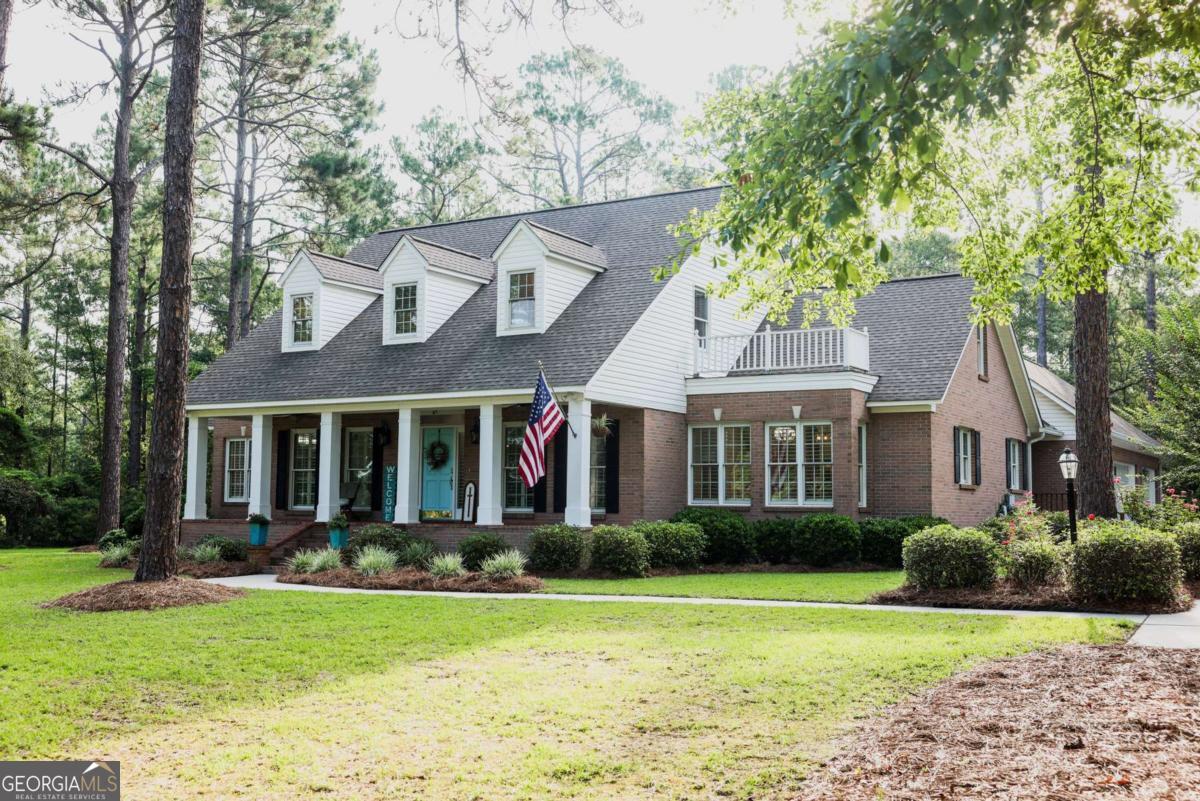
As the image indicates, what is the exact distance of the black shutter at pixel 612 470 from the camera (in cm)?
2058

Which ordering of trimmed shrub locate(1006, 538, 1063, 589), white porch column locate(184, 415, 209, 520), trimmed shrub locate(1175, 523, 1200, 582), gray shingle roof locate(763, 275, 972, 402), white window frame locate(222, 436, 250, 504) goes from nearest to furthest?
trimmed shrub locate(1006, 538, 1063, 589) → trimmed shrub locate(1175, 523, 1200, 582) → gray shingle roof locate(763, 275, 972, 402) → white porch column locate(184, 415, 209, 520) → white window frame locate(222, 436, 250, 504)

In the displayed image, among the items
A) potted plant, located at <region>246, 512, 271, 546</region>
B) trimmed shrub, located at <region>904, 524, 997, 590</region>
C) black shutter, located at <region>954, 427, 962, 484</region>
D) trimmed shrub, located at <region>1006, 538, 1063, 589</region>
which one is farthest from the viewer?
black shutter, located at <region>954, 427, 962, 484</region>

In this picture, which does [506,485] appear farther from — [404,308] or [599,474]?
[404,308]

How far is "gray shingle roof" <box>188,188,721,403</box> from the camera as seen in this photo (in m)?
20.4

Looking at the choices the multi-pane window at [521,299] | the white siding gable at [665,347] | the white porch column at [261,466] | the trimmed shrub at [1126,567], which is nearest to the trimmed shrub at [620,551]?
the white siding gable at [665,347]

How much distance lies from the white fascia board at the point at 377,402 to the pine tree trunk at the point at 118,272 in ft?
11.7

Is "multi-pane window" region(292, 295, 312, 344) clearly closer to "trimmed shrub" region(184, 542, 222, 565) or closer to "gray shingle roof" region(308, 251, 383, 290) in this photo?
"gray shingle roof" region(308, 251, 383, 290)

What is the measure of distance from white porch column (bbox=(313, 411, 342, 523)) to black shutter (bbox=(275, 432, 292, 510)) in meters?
2.75

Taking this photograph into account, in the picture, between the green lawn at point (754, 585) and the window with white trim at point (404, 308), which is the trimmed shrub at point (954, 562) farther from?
the window with white trim at point (404, 308)

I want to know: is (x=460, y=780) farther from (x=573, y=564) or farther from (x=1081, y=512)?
(x=1081, y=512)

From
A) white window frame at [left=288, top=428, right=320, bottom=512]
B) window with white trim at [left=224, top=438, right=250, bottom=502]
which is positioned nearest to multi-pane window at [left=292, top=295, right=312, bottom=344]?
white window frame at [left=288, top=428, right=320, bottom=512]

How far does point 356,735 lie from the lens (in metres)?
6.38

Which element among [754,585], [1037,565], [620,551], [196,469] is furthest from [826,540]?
[196,469]

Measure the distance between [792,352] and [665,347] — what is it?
100 inches
